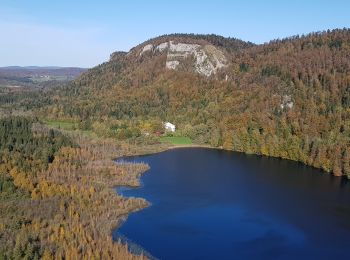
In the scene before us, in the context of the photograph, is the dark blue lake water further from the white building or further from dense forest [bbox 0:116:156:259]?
the white building

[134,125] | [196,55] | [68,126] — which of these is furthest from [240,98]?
[68,126]

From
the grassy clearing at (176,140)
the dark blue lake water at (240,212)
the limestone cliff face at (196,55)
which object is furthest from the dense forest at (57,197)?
the limestone cliff face at (196,55)

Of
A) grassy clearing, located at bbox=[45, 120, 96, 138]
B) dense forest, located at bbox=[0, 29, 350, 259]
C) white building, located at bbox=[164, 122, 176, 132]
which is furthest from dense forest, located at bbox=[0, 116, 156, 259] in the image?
white building, located at bbox=[164, 122, 176, 132]

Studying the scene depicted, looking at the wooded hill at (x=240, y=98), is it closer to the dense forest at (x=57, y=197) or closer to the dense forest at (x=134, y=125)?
the dense forest at (x=134, y=125)

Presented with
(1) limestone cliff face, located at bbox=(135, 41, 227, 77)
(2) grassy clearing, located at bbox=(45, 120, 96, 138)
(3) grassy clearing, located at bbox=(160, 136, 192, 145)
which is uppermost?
(1) limestone cliff face, located at bbox=(135, 41, 227, 77)

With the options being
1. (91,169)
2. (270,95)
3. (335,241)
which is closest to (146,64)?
(270,95)

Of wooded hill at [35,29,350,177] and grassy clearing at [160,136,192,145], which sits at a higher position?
wooded hill at [35,29,350,177]
